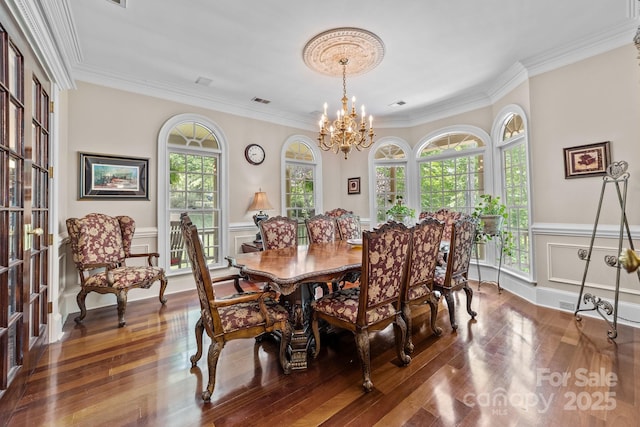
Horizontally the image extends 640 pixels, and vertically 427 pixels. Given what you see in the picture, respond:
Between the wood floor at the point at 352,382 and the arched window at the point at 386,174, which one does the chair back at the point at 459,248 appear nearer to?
the wood floor at the point at 352,382

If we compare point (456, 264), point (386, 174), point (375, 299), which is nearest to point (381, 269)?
point (375, 299)

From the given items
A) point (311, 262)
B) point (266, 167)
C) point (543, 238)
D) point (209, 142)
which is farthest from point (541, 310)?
point (209, 142)

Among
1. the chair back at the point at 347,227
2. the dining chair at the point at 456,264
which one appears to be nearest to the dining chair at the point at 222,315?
the dining chair at the point at 456,264

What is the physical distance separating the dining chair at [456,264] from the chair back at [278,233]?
1.60m

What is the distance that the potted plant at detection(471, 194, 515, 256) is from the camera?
12.4 ft

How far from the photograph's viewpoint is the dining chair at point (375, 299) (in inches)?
71.7

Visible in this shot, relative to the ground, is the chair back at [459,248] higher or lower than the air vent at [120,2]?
lower

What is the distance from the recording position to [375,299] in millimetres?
1900

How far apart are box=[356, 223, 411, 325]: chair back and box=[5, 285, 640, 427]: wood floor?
0.48 meters

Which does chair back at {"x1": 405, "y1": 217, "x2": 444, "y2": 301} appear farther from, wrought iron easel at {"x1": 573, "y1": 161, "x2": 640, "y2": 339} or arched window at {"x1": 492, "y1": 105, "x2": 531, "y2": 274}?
arched window at {"x1": 492, "y1": 105, "x2": 531, "y2": 274}

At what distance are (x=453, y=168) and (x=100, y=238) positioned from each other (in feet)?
16.9

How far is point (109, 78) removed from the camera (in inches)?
137

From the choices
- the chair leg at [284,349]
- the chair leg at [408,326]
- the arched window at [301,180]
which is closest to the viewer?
the chair leg at [284,349]

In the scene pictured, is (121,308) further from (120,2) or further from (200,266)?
(120,2)
